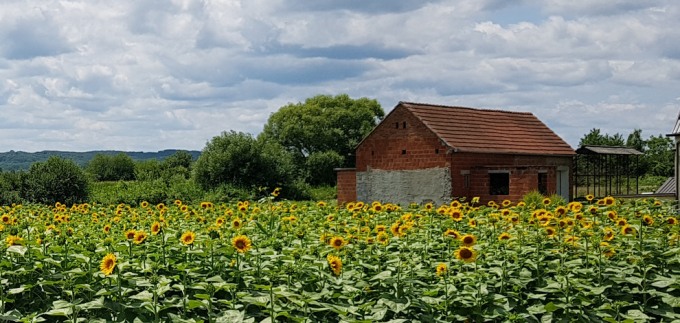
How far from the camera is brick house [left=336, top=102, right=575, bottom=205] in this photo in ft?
88.5

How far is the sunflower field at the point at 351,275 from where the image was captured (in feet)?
17.7

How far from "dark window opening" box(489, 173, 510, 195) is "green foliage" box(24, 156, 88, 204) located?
50.4 ft

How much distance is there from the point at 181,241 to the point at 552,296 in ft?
9.84

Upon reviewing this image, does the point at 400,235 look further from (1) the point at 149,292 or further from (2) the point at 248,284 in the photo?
(1) the point at 149,292

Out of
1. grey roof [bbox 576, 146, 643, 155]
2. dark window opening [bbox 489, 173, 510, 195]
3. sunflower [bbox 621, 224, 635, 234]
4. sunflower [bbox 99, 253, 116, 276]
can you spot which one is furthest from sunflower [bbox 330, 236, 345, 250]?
grey roof [bbox 576, 146, 643, 155]

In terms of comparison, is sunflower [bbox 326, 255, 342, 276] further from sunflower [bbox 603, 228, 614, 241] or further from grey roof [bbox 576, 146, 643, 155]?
grey roof [bbox 576, 146, 643, 155]

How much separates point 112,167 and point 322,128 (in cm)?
4284

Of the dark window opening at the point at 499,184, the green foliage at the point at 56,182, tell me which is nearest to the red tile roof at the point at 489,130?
the dark window opening at the point at 499,184

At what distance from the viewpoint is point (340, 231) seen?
7.50m

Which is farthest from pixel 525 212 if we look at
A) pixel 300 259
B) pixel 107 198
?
pixel 107 198

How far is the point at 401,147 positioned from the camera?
28641mm

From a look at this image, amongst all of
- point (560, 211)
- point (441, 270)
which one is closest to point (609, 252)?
point (560, 211)

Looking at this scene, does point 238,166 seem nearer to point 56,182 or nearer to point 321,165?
point 56,182

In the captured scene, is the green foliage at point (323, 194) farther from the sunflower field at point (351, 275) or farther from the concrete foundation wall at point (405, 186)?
the sunflower field at point (351, 275)
